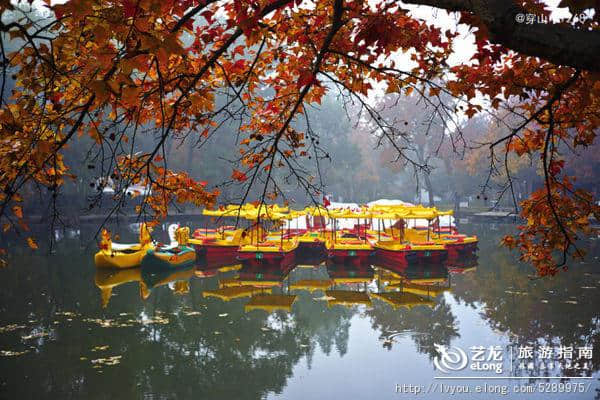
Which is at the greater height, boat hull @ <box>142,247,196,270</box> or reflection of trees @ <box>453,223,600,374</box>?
boat hull @ <box>142,247,196,270</box>

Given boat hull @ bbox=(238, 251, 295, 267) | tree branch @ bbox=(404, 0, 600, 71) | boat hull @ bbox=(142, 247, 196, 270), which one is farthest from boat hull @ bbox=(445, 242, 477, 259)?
tree branch @ bbox=(404, 0, 600, 71)

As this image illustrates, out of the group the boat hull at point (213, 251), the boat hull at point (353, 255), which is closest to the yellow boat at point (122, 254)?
the boat hull at point (213, 251)

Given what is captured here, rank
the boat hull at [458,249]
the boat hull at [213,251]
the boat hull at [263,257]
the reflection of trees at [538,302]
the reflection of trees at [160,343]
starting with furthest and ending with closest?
the boat hull at [458,249], the boat hull at [213,251], the boat hull at [263,257], the reflection of trees at [538,302], the reflection of trees at [160,343]

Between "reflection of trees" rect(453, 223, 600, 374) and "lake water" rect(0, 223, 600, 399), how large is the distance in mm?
53

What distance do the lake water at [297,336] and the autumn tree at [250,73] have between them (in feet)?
14.0

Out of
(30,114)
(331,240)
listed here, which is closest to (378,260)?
(331,240)

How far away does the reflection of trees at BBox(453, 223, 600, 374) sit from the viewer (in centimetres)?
1019

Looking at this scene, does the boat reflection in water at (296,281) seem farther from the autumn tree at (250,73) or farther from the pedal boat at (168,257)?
the autumn tree at (250,73)

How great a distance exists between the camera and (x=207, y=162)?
40.1m

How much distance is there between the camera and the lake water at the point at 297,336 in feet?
26.0

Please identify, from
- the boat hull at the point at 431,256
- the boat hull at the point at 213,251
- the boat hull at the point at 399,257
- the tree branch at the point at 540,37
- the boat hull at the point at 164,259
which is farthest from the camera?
the boat hull at the point at 213,251

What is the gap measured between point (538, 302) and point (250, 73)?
11.7 m

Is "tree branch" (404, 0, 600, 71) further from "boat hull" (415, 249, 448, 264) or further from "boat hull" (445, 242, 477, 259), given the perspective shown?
"boat hull" (445, 242, 477, 259)

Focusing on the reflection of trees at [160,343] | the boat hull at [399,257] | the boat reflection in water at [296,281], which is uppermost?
the boat hull at [399,257]
